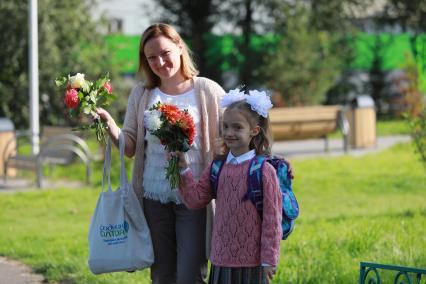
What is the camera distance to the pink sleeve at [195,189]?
5.22 meters

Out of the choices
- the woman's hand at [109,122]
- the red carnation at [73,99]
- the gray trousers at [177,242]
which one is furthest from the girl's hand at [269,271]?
the red carnation at [73,99]

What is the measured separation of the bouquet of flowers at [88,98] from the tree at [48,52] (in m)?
15.2

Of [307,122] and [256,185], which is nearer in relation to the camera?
[256,185]

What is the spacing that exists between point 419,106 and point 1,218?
1688cm

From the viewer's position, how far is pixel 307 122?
19266mm

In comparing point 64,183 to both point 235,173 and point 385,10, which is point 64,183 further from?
point 385,10

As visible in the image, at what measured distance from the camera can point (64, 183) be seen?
14.7 metres

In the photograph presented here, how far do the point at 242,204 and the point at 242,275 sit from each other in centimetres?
35

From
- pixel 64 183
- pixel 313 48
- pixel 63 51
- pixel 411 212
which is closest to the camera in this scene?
pixel 411 212

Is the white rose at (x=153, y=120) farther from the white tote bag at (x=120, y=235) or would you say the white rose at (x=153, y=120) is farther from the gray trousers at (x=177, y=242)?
the gray trousers at (x=177, y=242)

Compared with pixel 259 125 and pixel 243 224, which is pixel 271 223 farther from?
pixel 259 125

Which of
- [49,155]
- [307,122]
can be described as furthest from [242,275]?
[307,122]

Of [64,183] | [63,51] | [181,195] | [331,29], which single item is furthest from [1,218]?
[331,29]

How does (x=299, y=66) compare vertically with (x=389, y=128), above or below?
above
